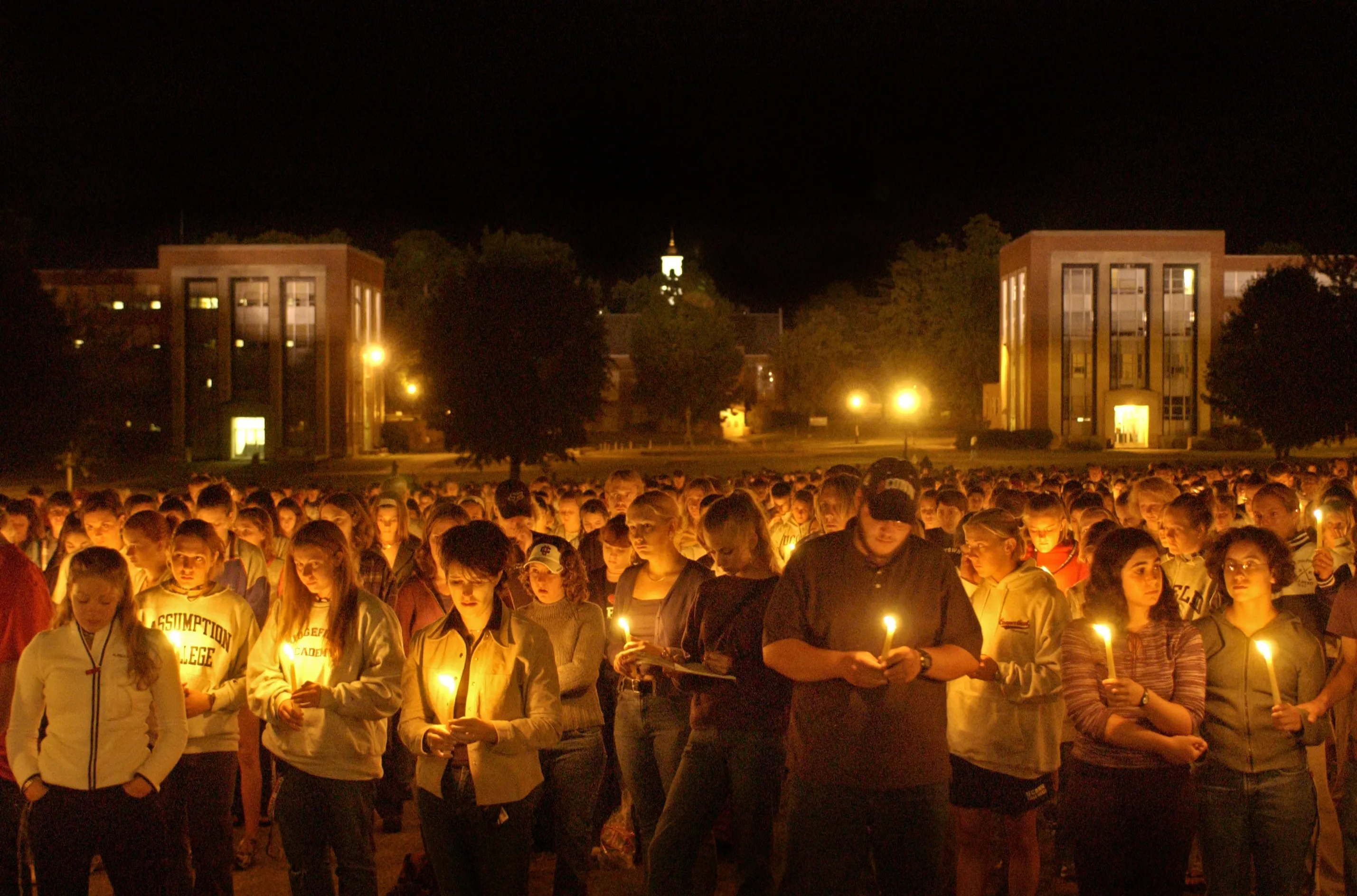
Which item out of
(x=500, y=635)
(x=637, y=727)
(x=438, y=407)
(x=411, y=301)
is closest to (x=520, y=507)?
(x=637, y=727)

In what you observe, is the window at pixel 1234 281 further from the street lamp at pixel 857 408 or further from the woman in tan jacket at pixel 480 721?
the woman in tan jacket at pixel 480 721

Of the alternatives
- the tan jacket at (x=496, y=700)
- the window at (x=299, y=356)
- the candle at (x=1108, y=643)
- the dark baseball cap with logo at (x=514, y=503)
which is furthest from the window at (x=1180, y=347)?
the tan jacket at (x=496, y=700)

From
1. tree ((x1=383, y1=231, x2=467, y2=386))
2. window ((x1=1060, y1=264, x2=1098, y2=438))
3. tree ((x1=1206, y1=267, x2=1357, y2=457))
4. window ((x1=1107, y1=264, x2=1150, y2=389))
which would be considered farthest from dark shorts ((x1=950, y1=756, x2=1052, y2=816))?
tree ((x1=383, y1=231, x2=467, y2=386))

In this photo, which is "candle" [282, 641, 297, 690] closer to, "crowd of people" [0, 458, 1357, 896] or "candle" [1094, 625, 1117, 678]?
"crowd of people" [0, 458, 1357, 896]

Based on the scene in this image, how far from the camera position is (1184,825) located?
4891mm

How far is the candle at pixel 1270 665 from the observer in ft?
15.2

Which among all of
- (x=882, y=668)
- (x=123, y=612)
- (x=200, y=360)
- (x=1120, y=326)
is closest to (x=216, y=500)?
(x=123, y=612)

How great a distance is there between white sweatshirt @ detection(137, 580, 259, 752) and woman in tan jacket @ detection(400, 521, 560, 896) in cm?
112

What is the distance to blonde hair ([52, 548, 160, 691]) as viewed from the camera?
4.96 meters

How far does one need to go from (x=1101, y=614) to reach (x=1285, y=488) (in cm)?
340

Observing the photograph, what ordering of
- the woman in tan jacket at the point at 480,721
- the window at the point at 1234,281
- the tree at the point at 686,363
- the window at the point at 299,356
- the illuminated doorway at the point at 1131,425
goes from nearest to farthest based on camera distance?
the woman in tan jacket at the point at 480,721 → the illuminated doorway at the point at 1131,425 → the window at the point at 299,356 → the window at the point at 1234,281 → the tree at the point at 686,363

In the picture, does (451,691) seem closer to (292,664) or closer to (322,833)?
(292,664)

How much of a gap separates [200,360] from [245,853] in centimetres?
6708

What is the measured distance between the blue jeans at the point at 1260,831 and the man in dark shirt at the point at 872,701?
48.0 inches
